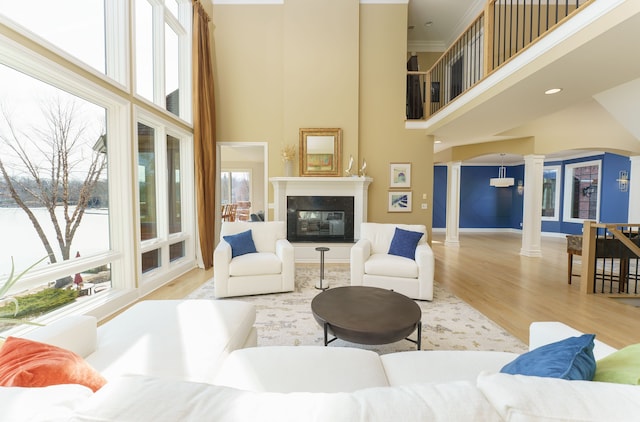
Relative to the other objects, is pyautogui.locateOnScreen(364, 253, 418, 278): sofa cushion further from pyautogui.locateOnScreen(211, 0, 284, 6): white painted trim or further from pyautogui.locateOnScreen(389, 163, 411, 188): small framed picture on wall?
pyautogui.locateOnScreen(211, 0, 284, 6): white painted trim

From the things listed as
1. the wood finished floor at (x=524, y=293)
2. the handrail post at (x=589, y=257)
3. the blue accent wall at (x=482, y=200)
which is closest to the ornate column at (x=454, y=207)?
the wood finished floor at (x=524, y=293)

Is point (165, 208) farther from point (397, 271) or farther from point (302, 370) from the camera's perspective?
point (302, 370)

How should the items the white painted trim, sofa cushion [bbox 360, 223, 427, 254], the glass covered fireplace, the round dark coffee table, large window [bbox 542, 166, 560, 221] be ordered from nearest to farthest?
the round dark coffee table → sofa cushion [bbox 360, 223, 427, 254] → the white painted trim → the glass covered fireplace → large window [bbox 542, 166, 560, 221]

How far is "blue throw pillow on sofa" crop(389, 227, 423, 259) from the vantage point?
3602mm

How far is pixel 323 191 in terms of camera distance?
5434 mm

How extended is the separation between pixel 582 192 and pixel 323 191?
8452mm

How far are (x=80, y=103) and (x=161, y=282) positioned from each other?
7.68 ft

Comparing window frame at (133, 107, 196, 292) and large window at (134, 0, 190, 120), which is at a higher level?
large window at (134, 0, 190, 120)

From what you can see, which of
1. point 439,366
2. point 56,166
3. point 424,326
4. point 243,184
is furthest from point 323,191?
point 243,184

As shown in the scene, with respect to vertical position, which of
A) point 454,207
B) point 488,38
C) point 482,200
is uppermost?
point 488,38

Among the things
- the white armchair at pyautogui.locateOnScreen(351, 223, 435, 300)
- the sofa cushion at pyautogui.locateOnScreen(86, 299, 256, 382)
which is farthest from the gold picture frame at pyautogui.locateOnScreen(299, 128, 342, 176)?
the sofa cushion at pyautogui.locateOnScreen(86, 299, 256, 382)

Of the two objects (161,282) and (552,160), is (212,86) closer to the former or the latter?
(161,282)

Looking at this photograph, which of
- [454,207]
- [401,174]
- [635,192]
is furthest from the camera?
[454,207]

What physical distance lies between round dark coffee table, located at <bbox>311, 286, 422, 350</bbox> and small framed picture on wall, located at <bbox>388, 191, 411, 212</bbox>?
332 cm
